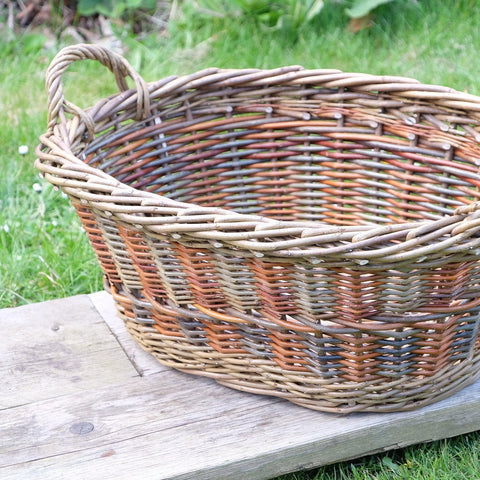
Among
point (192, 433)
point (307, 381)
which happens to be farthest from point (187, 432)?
point (307, 381)

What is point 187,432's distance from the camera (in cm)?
122

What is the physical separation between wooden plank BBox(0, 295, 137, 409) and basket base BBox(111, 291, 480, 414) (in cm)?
13

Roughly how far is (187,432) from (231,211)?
0.38m

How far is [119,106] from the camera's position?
152 cm

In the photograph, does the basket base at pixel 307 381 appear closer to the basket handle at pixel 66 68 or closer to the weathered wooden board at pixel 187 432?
the weathered wooden board at pixel 187 432

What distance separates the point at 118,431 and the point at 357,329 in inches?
17.3

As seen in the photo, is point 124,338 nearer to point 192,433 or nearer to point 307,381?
point 192,433

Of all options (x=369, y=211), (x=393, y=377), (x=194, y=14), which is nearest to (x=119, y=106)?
(x=369, y=211)

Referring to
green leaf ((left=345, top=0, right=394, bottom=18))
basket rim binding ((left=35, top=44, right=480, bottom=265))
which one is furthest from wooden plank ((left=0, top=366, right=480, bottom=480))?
green leaf ((left=345, top=0, right=394, bottom=18))

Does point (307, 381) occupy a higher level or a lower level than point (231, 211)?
lower

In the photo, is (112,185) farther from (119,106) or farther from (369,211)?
(369,211)

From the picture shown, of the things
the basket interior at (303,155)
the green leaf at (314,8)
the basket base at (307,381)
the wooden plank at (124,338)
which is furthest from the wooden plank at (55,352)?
the green leaf at (314,8)

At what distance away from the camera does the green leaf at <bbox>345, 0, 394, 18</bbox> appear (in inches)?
109

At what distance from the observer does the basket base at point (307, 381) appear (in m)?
1.20
